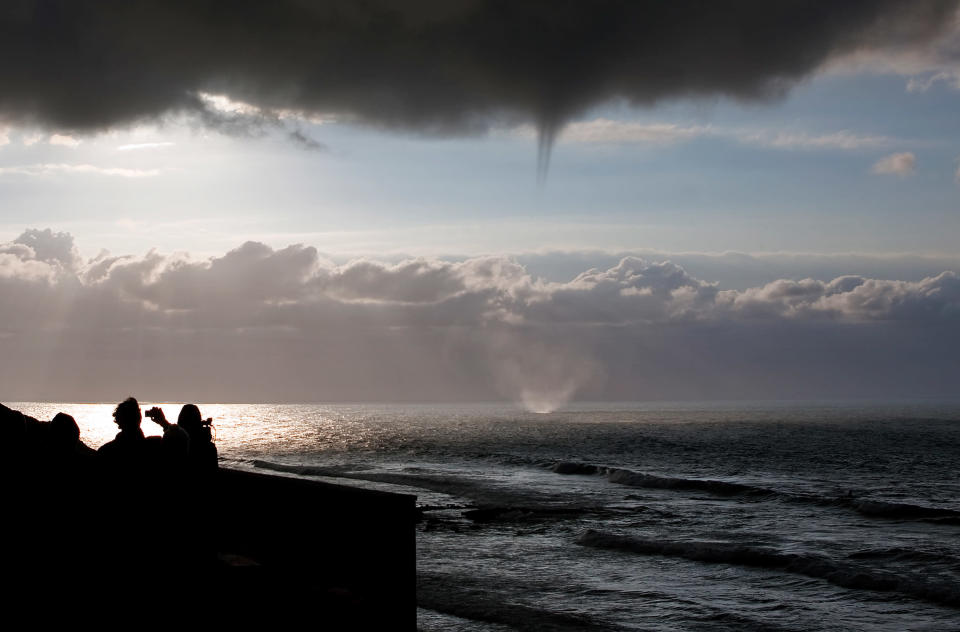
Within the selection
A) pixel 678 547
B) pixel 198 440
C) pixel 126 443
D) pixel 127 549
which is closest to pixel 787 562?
pixel 678 547

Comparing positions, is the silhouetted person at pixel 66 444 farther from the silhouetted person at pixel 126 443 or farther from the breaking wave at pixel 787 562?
the breaking wave at pixel 787 562

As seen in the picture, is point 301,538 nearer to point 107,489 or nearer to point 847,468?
point 107,489

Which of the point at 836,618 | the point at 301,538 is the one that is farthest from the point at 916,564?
the point at 301,538

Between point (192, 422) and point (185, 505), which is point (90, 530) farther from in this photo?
point (192, 422)

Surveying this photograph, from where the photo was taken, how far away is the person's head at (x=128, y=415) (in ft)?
25.8

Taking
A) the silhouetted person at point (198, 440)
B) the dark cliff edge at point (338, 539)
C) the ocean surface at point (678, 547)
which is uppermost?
the silhouetted person at point (198, 440)

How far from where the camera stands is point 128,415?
796 centimetres

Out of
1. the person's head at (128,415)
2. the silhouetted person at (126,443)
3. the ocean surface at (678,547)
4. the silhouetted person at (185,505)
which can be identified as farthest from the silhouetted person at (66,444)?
the ocean surface at (678,547)

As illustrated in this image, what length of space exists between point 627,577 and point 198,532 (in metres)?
13.1

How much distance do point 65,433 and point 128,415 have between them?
2.95 ft

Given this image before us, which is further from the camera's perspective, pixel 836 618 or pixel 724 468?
pixel 724 468

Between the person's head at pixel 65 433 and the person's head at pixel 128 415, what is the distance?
1.90ft

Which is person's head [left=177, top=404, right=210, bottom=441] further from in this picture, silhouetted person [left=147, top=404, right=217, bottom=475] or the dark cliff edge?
the dark cliff edge

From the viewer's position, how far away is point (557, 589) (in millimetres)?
16906
